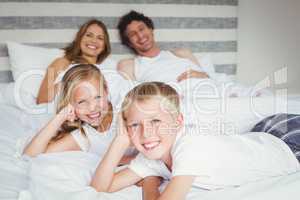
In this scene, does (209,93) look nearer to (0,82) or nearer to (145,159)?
(145,159)

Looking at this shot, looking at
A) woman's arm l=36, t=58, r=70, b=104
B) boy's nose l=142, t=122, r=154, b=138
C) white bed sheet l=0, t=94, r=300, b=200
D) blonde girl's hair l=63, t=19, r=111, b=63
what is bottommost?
white bed sheet l=0, t=94, r=300, b=200

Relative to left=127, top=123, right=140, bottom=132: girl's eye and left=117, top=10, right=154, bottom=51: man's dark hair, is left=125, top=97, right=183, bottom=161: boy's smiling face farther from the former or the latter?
left=117, top=10, right=154, bottom=51: man's dark hair

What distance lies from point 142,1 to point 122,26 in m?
0.24

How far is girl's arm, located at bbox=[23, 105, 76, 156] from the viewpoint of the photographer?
1169 millimetres

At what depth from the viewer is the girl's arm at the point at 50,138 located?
1169mm

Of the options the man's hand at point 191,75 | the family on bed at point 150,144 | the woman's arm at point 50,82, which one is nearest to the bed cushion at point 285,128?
the family on bed at point 150,144

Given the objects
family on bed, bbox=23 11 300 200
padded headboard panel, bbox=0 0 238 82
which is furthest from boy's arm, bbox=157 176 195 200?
padded headboard panel, bbox=0 0 238 82

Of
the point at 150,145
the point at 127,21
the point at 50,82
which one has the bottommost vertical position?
the point at 150,145

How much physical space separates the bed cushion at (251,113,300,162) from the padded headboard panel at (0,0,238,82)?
3.56 ft

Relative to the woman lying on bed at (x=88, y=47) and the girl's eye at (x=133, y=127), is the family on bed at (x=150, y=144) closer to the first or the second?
the girl's eye at (x=133, y=127)

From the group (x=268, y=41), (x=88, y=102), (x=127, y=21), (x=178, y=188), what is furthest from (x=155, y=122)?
(x=268, y=41)

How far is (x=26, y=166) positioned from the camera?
112cm

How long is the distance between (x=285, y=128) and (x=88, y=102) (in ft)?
2.43

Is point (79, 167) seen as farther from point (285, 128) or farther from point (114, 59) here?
point (114, 59)
